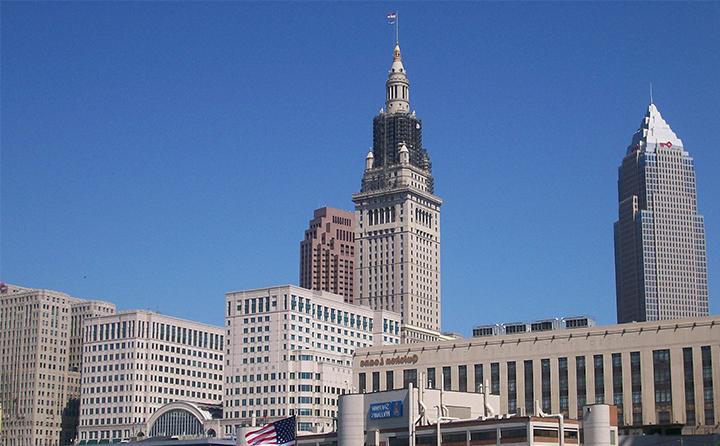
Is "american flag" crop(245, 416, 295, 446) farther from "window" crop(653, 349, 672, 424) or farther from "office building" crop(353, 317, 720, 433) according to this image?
"window" crop(653, 349, 672, 424)

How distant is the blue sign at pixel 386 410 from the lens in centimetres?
17088

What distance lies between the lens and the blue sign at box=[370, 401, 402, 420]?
171 metres

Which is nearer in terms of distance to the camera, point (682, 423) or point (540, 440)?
point (540, 440)

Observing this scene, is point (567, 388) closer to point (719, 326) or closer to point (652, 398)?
point (652, 398)

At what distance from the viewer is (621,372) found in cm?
18500

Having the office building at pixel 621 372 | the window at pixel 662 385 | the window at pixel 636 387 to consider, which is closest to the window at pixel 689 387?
the office building at pixel 621 372

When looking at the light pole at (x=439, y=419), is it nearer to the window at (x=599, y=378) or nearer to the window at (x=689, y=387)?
the window at (x=599, y=378)

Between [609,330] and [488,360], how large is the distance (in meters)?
21.7

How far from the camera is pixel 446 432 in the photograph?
163 metres

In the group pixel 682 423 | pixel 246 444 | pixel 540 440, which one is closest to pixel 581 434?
pixel 540 440

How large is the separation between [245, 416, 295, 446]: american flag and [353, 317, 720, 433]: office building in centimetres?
2076

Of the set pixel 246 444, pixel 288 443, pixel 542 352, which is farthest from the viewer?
pixel 542 352

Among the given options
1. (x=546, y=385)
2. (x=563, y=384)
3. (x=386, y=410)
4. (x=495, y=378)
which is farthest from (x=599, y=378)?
(x=386, y=410)

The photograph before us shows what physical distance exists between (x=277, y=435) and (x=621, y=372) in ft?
179
